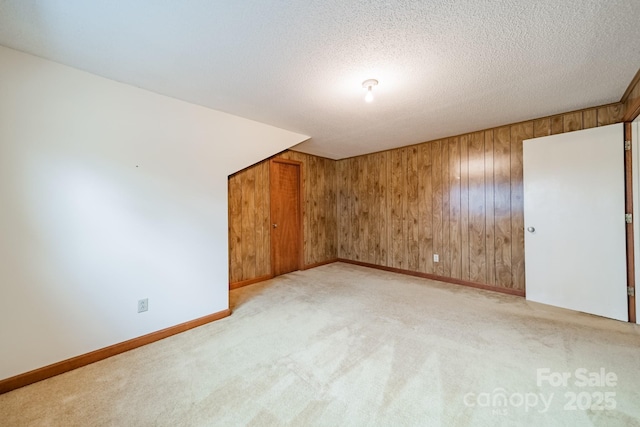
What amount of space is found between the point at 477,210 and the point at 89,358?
4.64m

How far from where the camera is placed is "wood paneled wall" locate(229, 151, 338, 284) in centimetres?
362

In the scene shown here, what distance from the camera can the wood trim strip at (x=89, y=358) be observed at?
161 centimetres

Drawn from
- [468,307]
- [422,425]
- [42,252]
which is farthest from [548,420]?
[42,252]

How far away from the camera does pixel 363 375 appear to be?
1688mm

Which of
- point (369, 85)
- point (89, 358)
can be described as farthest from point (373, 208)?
point (89, 358)

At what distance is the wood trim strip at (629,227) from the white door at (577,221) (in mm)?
36

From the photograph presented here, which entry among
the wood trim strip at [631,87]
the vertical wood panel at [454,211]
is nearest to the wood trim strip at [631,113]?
the wood trim strip at [631,87]

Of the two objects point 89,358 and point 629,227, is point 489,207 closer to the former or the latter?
point 629,227

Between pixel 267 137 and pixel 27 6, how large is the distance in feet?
6.77

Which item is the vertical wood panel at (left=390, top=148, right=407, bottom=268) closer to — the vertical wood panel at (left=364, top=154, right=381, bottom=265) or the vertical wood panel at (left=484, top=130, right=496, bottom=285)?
the vertical wood panel at (left=364, top=154, right=381, bottom=265)

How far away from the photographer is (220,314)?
8.61 feet

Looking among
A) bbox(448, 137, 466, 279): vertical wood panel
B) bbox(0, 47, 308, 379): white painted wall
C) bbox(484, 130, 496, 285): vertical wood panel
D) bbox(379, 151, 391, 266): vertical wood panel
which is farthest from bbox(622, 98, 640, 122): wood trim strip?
bbox(0, 47, 308, 379): white painted wall

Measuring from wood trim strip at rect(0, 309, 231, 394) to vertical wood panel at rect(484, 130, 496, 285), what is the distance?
3.75 m

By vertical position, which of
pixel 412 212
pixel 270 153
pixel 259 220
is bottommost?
pixel 259 220
